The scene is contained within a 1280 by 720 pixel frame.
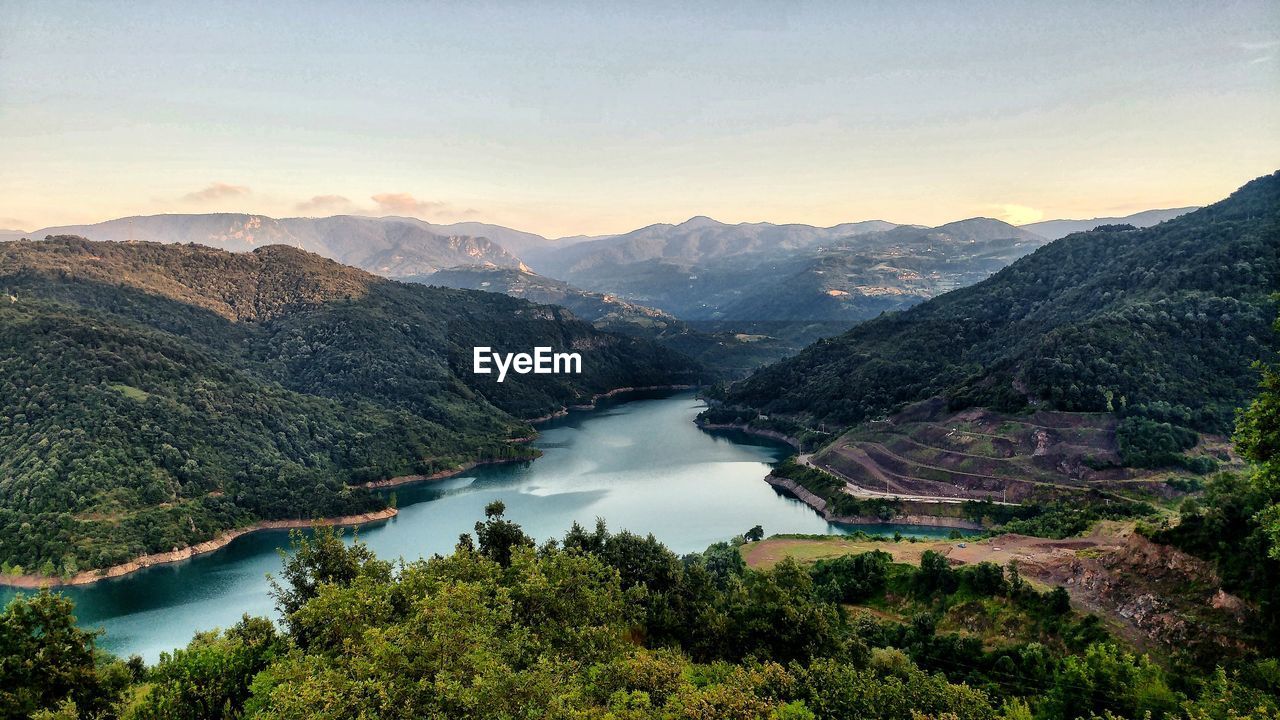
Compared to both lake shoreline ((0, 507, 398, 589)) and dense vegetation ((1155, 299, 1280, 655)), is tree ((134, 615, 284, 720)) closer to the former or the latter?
→ lake shoreline ((0, 507, 398, 589))

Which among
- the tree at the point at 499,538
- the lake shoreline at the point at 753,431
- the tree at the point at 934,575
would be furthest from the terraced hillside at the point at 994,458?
the tree at the point at 499,538

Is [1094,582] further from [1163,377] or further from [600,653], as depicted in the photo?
[1163,377]

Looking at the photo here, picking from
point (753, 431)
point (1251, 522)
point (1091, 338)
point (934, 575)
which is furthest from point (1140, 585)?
point (753, 431)

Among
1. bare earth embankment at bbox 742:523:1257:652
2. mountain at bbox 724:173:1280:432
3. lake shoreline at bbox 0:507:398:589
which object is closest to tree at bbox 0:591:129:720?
lake shoreline at bbox 0:507:398:589

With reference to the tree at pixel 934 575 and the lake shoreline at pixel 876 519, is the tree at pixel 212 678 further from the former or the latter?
the lake shoreline at pixel 876 519

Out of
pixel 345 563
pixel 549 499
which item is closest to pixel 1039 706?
pixel 345 563

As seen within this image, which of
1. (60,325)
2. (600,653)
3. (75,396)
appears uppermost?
(60,325)
